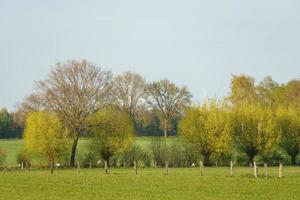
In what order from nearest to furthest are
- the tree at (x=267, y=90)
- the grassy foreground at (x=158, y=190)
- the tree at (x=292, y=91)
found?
the grassy foreground at (x=158, y=190) < the tree at (x=292, y=91) < the tree at (x=267, y=90)

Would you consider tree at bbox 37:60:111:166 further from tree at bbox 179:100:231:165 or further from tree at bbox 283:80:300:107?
tree at bbox 283:80:300:107

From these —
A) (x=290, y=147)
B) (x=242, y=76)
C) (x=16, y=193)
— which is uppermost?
(x=242, y=76)

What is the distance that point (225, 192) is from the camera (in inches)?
1271

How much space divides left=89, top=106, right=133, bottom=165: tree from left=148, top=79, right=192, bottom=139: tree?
1988 centimetres

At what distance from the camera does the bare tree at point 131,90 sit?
3696 inches

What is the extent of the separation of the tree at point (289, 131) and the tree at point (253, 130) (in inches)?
85.5

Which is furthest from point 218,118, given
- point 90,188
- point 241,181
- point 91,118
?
point 90,188

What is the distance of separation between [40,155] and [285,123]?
118ft

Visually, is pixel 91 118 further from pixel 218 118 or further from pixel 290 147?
pixel 290 147

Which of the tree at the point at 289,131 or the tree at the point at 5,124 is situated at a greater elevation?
the tree at the point at 5,124

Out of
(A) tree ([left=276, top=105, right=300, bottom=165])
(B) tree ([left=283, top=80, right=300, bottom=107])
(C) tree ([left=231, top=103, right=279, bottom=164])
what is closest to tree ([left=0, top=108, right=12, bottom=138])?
(B) tree ([left=283, top=80, right=300, bottom=107])

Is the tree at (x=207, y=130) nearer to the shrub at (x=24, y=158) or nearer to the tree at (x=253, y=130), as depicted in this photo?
the tree at (x=253, y=130)

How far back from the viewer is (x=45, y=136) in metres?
66.1

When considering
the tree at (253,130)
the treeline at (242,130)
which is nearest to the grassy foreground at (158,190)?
the treeline at (242,130)
